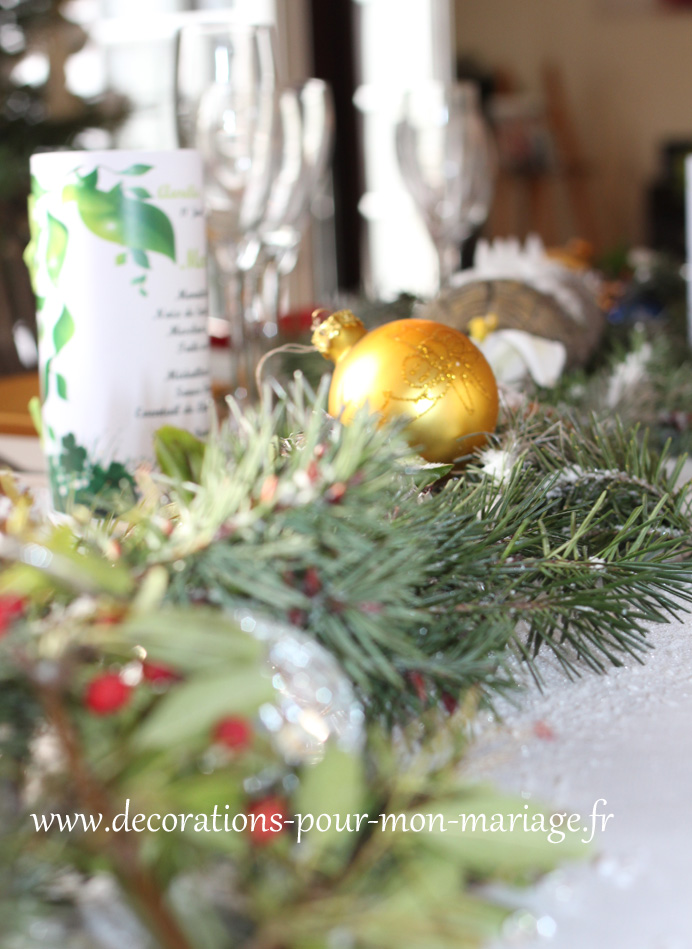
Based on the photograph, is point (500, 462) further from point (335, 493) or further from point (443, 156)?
point (443, 156)

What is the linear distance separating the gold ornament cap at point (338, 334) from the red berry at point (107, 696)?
8.7 inches

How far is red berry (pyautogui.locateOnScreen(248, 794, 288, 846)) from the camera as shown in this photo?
6.6 inches

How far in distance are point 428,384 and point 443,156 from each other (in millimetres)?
593

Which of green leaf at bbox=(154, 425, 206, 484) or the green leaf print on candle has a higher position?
the green leaf print on candle

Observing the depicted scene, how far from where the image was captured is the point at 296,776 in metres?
0.18

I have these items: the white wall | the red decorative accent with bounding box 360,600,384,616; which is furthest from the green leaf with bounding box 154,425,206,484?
the white wall

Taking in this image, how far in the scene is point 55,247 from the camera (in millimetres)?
373

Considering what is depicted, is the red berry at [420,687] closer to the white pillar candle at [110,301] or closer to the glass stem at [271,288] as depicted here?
the white pillar candle at [110,301]

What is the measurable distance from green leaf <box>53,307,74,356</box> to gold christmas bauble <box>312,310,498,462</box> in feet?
0.34

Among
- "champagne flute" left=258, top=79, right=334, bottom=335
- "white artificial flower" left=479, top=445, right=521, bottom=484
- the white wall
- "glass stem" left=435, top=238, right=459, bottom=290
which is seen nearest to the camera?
"white artificial flower" left=479, top=445, right=521, bottom=484

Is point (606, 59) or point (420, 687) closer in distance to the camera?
point (420, 687)

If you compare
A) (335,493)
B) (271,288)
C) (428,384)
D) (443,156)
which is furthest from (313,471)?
(443,156)

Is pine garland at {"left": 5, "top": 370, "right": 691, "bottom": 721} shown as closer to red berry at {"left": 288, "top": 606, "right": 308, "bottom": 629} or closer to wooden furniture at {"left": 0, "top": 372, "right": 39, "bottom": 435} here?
red berry at {"left": 288, "top": 606, "right": 308, "bottom": 629}

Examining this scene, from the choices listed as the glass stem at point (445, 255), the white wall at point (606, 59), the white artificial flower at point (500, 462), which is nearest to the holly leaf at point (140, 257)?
the white artificial flower at point (500, 462)
